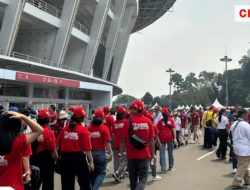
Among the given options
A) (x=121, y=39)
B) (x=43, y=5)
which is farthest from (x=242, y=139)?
(x=121, y=39)

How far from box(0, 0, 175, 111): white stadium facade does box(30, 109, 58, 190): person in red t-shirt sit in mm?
12760

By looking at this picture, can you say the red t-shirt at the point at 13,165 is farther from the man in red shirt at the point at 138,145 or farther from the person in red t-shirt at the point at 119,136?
the person in red t-shirt at the point at 119,136

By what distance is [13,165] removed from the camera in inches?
135

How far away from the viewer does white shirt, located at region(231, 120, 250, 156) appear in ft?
26.6

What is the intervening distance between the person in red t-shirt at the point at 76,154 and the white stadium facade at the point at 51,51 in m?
13.0

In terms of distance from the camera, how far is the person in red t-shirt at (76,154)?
589 cm

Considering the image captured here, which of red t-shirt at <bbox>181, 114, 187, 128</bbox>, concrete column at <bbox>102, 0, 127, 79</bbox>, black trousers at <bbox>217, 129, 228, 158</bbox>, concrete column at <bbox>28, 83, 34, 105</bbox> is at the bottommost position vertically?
black trousers at <bbox>217, 129, 228, 158</bbox>

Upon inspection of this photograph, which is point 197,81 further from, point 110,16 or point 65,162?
point 65,162

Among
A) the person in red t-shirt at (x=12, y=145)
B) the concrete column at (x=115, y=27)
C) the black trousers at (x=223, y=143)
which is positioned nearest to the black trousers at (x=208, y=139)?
the black trousers at (x=223, y=143)

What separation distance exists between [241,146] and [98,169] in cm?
336

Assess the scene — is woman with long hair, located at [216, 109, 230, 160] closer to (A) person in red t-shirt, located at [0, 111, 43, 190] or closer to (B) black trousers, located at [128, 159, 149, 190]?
(B) black trousers, located at [128, 159, 149, 190]

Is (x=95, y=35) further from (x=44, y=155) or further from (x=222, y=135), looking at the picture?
(x=44, y=155)

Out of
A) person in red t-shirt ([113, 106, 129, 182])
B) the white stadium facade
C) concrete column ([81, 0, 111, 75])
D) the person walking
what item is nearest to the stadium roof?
the white stadium facade

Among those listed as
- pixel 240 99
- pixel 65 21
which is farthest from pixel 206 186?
pixel 240 99
